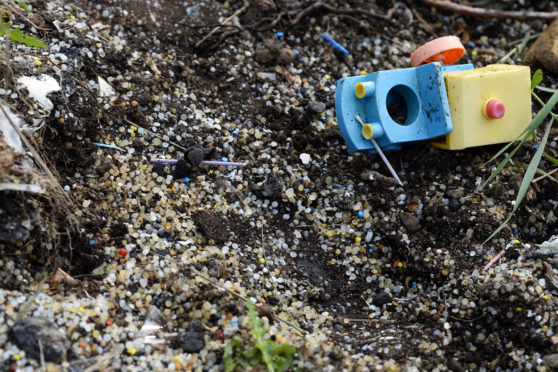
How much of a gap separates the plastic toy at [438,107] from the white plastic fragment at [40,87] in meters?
0.98

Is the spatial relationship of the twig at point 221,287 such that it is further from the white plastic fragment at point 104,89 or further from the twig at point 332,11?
the twig at point 332,11

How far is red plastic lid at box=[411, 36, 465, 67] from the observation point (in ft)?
8.01

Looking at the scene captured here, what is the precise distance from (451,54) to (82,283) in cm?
157

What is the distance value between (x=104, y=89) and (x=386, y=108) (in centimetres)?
102

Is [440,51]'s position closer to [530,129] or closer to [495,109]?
[495,109]

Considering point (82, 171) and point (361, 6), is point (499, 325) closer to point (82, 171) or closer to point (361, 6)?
point (82, 171)

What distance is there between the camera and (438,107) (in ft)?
7.68

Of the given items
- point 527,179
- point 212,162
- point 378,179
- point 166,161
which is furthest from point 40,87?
point 527,179

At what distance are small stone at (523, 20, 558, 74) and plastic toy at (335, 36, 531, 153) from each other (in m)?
0.39

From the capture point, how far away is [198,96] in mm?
2521

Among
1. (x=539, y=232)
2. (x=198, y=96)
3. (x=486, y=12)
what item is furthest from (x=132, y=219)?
(x=486, y=12)

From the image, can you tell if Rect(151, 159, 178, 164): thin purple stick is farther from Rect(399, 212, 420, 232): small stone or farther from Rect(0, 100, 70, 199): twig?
Rect(399, 212, 420, 232): small stone

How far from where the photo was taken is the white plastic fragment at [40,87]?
209cm

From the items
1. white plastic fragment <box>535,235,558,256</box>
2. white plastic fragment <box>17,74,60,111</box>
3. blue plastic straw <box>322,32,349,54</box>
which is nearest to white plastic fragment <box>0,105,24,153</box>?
white plastic fragment <box>17,74,60,111</box>
